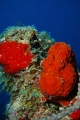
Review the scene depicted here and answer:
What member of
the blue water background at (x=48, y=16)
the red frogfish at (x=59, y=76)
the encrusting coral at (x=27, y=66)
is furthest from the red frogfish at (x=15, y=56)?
the blue water background at (x=48, y=16)

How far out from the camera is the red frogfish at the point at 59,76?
2338mm

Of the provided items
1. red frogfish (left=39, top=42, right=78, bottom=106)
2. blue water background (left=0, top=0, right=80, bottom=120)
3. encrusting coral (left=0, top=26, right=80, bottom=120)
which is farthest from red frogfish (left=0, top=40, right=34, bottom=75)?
blue water background (left=0, top=0, right=80, bottom=120)

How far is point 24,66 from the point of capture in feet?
10.8

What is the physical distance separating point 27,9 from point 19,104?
4168 inches

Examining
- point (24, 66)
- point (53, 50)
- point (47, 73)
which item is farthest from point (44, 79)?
point (24, 66)

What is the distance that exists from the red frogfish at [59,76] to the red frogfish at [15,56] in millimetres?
831

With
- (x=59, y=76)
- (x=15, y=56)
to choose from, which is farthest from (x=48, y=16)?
(x=59, y=76)

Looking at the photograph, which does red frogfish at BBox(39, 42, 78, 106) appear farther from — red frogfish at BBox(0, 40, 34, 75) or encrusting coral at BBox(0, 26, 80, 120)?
red frogfish at BBox(0, 40, 34, 75)

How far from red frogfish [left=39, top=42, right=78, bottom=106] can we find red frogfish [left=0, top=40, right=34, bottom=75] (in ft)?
2.73

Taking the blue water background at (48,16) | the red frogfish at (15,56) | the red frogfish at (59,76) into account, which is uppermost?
the blue water background at (48,16)

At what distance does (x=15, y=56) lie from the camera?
3262 mm

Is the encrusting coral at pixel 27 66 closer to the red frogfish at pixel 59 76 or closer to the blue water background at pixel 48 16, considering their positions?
the red frogfish at pixel 59 76

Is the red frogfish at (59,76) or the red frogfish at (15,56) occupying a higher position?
the red frogfish at (15,56)

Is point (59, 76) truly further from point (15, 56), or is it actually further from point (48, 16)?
point (48, 16)
